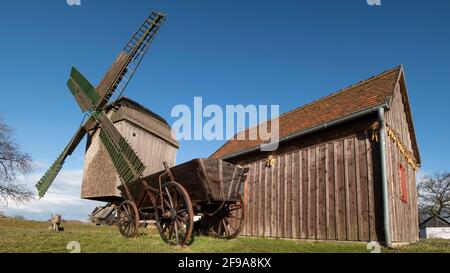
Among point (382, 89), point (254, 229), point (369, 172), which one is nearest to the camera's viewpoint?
point (369, 172)

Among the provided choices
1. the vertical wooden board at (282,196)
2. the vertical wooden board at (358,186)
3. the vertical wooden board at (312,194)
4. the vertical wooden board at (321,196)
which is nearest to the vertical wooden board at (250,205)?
the vertical wooden board at (282,196)

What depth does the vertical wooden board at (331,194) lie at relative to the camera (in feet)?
30.7

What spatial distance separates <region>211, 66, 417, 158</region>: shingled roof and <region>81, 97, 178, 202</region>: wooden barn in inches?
352

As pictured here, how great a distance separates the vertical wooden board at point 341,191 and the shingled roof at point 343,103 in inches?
37.3

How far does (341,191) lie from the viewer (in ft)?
30.7

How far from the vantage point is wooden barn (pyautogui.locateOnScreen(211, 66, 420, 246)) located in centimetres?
874

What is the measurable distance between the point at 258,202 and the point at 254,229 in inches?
36.4

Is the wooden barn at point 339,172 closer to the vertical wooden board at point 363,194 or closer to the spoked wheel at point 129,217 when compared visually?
the vertical wooden board at point 363,194

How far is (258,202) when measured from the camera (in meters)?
12.1

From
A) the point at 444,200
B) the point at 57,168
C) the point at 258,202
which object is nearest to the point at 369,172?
the point at 258,202

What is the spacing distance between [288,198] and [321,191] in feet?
4.31

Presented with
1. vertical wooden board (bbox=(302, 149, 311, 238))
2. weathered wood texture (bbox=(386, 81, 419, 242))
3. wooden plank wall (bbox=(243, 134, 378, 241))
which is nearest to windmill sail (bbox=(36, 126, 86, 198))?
wooden plank wall (bbox=(243, 134, 378, 241))

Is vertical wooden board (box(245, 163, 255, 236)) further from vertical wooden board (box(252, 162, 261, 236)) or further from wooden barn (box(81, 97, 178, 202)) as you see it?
wooden barn (box(81, 97, 178, 202))
